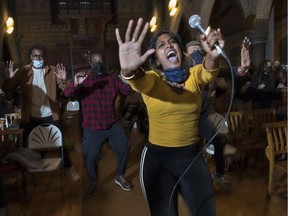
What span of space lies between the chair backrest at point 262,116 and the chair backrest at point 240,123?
77 mm

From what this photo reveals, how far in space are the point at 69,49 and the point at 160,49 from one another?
7081 mm

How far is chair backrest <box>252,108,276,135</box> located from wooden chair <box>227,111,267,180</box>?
76 millimetres

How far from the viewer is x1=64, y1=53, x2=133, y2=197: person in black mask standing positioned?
8.31ft

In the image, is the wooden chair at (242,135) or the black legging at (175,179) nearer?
the black legging at (175,179)

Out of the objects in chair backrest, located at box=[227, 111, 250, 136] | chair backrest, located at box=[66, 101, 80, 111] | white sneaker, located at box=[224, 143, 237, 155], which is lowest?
white sneaker, located at box=[224, 143, 237, 155]

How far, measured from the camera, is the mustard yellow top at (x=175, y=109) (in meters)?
1.22

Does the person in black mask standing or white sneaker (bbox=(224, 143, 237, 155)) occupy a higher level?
the person in black mask standing

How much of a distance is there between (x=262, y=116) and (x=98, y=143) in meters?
1.50

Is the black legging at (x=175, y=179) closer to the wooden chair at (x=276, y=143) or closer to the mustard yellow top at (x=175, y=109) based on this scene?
the mustard yellow top at (x=175, y=109)

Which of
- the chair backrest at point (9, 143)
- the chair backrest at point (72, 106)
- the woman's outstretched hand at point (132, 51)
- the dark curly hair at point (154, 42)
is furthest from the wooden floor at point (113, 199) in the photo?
the chair backrest at point (72, 106)

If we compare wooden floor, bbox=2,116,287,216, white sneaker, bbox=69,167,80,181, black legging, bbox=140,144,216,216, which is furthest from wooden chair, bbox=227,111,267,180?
black legging, bbox=140,144,216,216

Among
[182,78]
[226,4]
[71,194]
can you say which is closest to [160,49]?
[182,78]

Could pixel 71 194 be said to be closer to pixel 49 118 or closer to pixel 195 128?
pixel 49 118

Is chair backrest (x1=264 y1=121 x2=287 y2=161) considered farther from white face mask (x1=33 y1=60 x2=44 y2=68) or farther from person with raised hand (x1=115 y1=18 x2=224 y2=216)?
white face mask (x1=33 y1=60 x2=44 y2=68)
